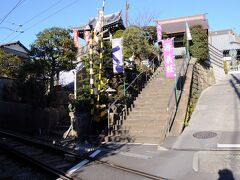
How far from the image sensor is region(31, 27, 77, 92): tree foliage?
21.1m

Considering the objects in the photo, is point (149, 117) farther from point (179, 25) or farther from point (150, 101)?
point (179, 25)

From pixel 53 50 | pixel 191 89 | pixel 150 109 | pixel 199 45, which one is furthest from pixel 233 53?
pixel 150 109

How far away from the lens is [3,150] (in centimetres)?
1348

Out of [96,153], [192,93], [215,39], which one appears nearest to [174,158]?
[96,153]

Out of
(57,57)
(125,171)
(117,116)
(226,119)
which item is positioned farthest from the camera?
(57,57)

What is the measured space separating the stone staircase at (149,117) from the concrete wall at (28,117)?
5.57m

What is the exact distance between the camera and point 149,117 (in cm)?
1379

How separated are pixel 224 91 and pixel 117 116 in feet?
22.0

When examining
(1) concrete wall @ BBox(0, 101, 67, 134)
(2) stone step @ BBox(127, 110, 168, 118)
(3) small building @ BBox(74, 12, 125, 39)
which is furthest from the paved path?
(3) small building @ BBox(74, 12, 125, 39)

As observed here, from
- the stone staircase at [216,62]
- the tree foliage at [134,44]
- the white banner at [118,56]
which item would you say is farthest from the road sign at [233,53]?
the white banner at [118,56]

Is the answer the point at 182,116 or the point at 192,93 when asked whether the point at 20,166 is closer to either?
the point at 182,116

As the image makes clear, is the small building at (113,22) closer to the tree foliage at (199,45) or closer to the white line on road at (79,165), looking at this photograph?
the tree foliage at (199,45)

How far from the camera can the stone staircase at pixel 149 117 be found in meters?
12.4

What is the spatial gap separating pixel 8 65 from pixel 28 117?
752 centimetres
